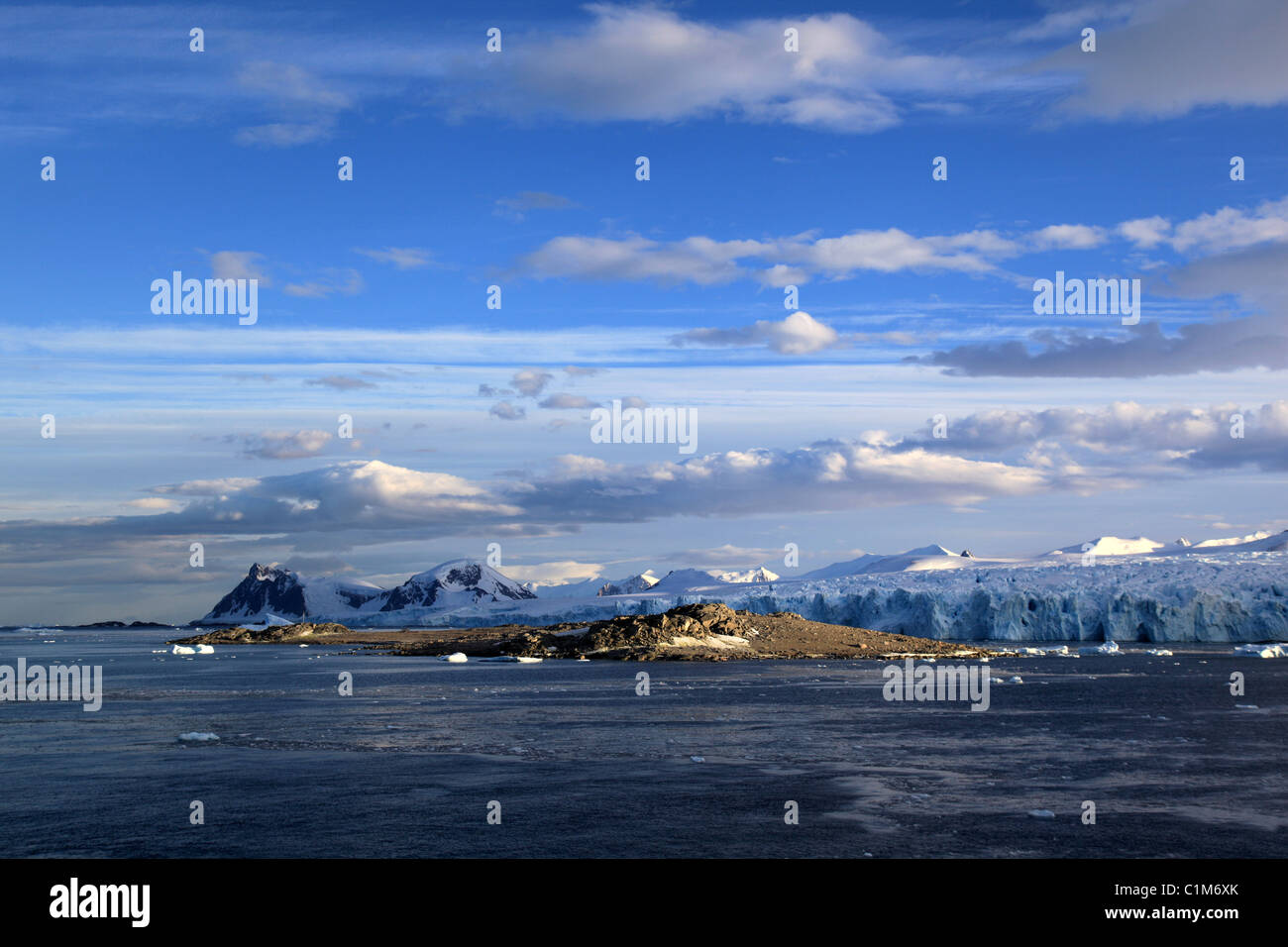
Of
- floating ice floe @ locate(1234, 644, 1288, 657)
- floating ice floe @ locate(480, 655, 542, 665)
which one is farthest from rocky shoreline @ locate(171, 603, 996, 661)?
floating ice floe @ locate(1234, 644, 1288, 657)

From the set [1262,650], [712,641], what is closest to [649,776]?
[712,641]

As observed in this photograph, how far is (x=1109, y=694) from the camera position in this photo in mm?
46469

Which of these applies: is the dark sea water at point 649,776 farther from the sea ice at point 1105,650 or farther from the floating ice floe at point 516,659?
the floating ice floe at point 516,659

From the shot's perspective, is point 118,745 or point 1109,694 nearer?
point 118,745

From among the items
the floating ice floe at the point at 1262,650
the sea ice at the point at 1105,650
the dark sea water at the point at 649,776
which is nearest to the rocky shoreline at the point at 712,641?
the sea ice at the point at 1105,650

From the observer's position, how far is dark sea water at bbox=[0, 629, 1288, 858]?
1608cm

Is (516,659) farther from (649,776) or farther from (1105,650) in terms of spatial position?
(649,776)

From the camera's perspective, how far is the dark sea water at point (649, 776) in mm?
16078

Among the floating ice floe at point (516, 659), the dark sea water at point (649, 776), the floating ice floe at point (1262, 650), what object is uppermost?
the dark sea water at point (649, 776)

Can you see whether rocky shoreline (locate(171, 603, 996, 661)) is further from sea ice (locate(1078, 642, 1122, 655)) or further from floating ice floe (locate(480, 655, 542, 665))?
sea ice (locate(1078, 642, 1122, 655))

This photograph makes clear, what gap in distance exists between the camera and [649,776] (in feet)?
73.8
